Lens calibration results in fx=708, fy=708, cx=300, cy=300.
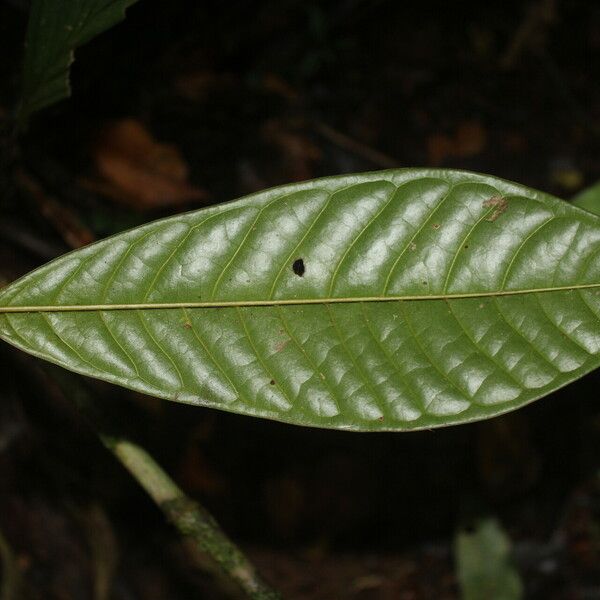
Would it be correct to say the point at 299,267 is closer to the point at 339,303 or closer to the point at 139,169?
the point at 339,303

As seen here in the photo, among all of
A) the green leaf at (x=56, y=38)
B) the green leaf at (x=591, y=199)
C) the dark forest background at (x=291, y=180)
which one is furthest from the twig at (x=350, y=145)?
the green leaf at (x=56, y=38)

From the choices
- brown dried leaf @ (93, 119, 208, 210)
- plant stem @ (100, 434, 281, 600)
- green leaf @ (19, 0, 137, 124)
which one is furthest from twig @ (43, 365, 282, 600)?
brown dried leaf @ (93, 119, 208, 210)

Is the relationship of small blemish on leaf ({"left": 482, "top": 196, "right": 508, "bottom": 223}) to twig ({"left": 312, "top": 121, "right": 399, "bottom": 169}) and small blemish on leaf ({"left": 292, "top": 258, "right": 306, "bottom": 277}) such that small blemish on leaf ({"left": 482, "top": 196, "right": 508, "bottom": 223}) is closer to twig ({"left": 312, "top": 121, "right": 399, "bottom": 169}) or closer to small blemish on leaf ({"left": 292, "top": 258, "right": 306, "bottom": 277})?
small blemish on leaf ({"left": 292, "top": 258, "right": 306, "bottom": 277})

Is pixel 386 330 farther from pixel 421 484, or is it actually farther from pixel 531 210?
pixel 421 484

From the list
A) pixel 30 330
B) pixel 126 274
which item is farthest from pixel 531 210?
pixel 30 330

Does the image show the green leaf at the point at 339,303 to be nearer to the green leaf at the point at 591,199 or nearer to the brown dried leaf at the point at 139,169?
the green leaf at the point at 591,199
